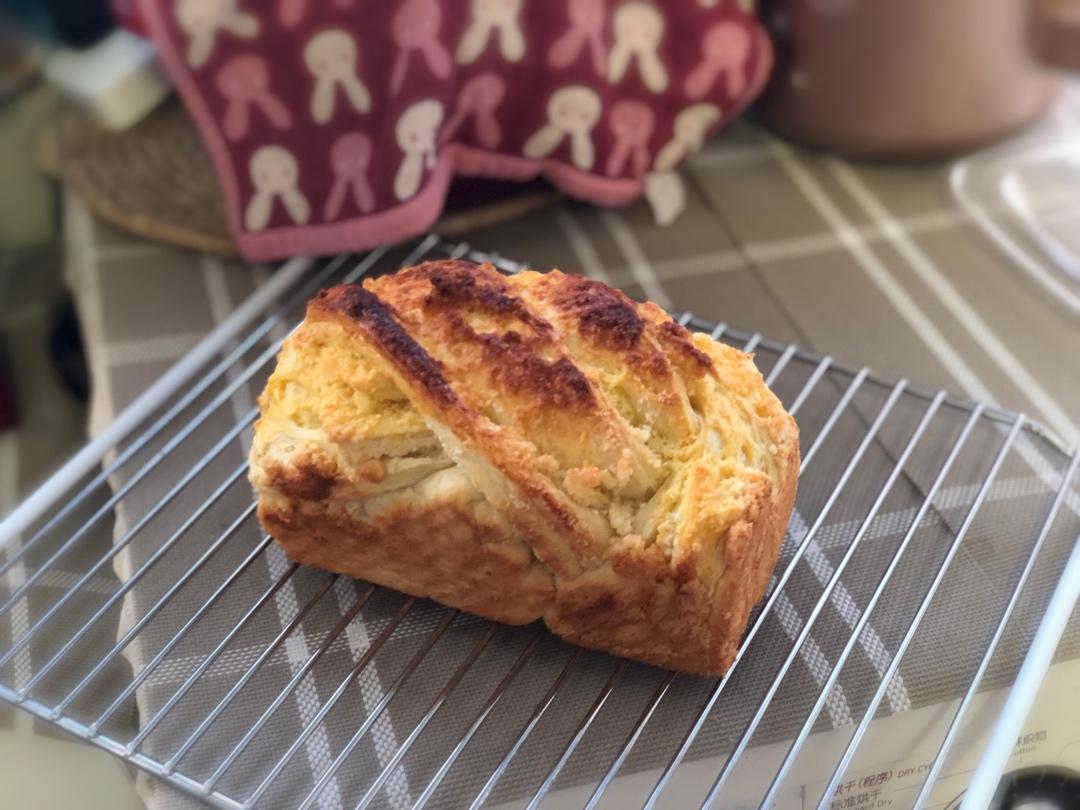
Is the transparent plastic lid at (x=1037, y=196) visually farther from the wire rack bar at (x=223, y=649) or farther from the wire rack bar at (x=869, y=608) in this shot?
the wire rack bar at (x=223, y=649)

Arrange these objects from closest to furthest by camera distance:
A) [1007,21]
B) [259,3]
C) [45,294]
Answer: [259,3] < [1007,21] < [45,294]

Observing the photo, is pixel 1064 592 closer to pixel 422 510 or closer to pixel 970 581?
pixel 970 581

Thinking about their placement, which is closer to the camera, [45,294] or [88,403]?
[88,403]

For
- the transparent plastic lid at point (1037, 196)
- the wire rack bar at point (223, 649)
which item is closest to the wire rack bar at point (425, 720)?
the wire rack bar at point (223, 649)

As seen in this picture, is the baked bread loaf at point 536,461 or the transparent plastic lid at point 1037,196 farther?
the transparent plastic lid at point 1037,196

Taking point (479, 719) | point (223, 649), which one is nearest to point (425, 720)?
point (479, 719)

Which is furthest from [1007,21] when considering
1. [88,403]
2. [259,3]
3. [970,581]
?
[88,403]

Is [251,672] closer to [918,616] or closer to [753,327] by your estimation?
[918,616]
